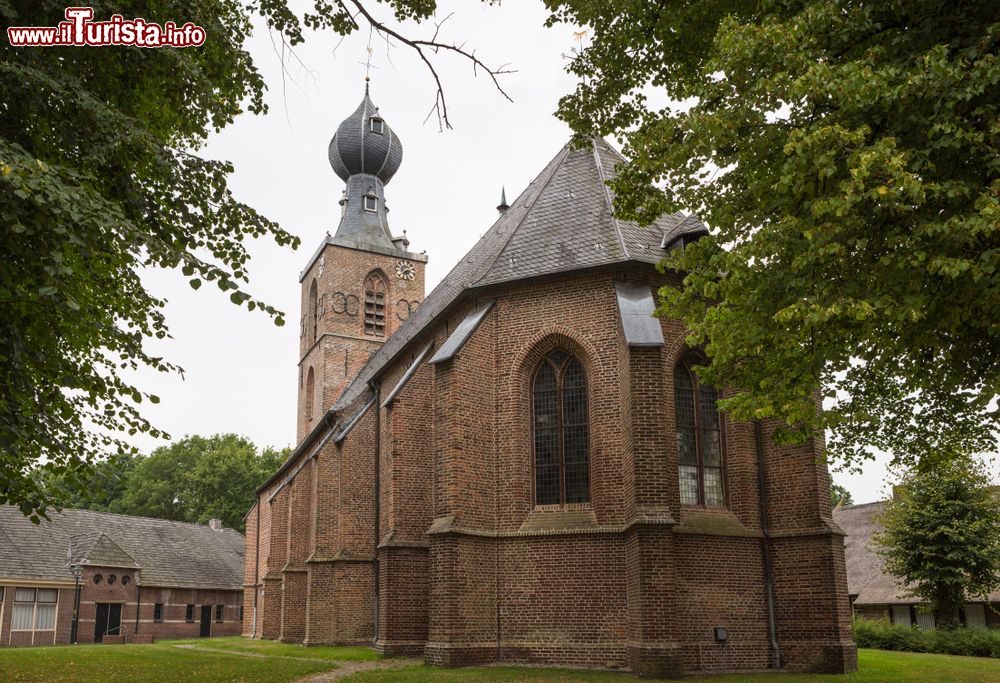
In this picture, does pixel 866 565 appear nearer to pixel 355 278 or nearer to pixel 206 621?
pixel 355 278

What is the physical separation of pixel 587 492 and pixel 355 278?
22035mm

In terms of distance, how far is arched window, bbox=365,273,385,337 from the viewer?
114ft

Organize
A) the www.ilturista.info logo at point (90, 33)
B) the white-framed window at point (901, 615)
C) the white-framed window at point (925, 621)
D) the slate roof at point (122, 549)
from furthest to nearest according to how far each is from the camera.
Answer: the slate roof at point (122, 549), the white-framed window at point (901, 615), the white-framed window at point (925, 621), the www.ilturista.info logo at point (90, 33)

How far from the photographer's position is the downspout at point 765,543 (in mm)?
14078

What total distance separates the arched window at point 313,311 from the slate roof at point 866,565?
22634 millimetres

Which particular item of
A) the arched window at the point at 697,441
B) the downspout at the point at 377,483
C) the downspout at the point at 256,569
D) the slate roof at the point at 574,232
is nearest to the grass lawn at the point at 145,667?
the downspout at the point at 377,483

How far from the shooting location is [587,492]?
14945 millimetres

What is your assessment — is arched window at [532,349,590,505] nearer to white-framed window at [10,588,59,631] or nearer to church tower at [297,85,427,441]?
church tower at [297,85,427,441]

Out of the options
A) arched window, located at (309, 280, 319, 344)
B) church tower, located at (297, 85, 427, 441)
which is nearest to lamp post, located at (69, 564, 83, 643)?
church tower, located at (297, 85, 427, 441)

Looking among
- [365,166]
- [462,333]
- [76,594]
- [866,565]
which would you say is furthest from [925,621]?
[76,594]

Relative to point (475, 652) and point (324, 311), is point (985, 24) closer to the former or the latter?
point (475, 652)

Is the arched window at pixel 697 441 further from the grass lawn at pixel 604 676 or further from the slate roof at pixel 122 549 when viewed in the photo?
the slate roof at pixel 122 549

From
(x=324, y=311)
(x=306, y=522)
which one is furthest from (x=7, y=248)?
(x=324, y=311)

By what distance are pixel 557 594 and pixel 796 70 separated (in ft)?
32.4
